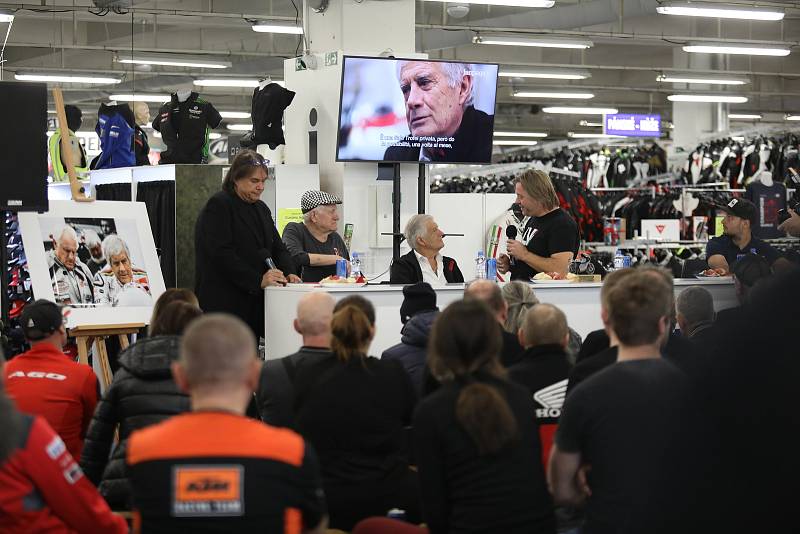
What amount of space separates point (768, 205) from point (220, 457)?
12.5 m

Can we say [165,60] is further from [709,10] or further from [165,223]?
[165,223]

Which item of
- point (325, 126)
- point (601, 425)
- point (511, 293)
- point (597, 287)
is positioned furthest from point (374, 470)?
point (325, 126)

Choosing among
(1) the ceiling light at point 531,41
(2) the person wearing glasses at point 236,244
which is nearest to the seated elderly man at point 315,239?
(2) the person wearing glasses at point 236,244

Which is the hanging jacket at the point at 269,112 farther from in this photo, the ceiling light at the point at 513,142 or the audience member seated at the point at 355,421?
the ceiling light at the point at 513,142

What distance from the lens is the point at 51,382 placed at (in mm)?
4043

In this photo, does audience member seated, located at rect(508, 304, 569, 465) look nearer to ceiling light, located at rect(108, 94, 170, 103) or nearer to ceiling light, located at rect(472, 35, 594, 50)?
ceiling light, located at rect(472, 35, 594, 50)

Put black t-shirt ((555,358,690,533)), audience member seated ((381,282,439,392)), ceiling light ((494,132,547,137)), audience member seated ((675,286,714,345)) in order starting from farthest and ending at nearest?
1. ceiling light ((494,132,547,137))
2. audience member seated ((675,286,714,345))
3. audience member seated ((381,282,439,392))
4. black t-shirt ((555,358,690,533))

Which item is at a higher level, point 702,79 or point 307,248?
point 702,79

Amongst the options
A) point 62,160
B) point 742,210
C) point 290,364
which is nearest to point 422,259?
point 742,210

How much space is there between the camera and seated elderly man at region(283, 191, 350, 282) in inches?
300

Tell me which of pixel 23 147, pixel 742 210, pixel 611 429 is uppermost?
pixel 23 147

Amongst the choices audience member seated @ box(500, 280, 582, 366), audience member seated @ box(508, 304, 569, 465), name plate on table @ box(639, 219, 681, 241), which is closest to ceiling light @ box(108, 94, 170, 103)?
name plate on table @ box(639, 219, 681, 241)

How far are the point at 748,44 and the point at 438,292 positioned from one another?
11428 millimetres

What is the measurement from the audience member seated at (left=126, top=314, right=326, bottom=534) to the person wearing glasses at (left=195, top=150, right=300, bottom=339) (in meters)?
3.73
